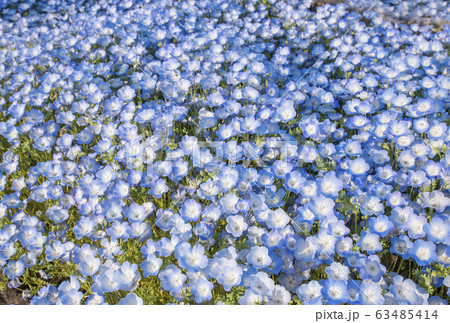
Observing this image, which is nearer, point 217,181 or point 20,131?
point 217,181

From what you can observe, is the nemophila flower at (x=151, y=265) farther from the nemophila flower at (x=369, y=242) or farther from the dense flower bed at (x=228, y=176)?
the nemophila flower at (x=369, y=242)

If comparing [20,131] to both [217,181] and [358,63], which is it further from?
[358,63]

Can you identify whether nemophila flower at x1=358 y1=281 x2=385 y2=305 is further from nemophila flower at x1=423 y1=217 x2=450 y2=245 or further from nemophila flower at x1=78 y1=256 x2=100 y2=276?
nemophila flower at x1=78 y1=256 x2=100 y2=276

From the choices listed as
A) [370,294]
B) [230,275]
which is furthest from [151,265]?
[370,294]

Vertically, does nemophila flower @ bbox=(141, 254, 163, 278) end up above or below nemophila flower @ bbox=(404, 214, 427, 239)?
below

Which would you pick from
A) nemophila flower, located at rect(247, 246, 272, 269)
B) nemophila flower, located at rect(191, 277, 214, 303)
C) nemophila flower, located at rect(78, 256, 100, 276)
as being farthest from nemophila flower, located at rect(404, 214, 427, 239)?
nemophila flower, located at rect(78, 256, 100, 276)

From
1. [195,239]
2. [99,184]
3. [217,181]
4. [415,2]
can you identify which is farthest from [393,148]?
[415,2]

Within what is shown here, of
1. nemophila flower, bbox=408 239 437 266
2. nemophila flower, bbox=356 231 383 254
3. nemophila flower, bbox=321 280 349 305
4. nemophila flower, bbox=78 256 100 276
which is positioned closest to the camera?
nemophila flower, bbox=321 280 349 305

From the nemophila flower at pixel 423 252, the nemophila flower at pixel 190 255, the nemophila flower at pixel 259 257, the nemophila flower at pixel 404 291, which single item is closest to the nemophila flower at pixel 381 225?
the nemophila flower at pixel 423 252
